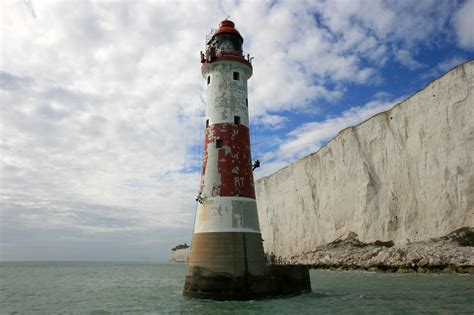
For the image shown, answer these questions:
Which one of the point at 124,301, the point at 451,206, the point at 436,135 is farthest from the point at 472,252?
the point at 124,301

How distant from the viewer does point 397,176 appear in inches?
1126

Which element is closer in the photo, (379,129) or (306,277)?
(306,277)

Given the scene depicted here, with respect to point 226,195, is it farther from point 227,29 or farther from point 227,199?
point 227,29

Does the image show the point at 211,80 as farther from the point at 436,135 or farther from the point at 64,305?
the point at 436,135

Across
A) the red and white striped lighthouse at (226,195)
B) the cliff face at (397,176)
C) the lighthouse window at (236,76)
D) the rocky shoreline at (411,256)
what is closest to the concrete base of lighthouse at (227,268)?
the red and white striped lighthouse at (226,195)

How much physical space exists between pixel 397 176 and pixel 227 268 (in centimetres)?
2125

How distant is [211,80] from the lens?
1348 cm

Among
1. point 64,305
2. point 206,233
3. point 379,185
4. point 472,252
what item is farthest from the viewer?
point 379,185

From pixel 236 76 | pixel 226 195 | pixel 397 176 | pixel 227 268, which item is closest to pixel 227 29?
pixel 236 76

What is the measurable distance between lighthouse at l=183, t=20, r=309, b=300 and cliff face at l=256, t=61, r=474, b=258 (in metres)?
16.1

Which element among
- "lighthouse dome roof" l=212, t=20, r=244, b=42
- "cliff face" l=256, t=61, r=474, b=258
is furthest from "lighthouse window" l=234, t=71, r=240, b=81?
"cliff face" l=256, t=61, r=474, b=258

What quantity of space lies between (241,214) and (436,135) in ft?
64.4

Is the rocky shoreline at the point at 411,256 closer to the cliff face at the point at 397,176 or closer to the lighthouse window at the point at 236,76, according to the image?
the cliff face at the point at 397,176

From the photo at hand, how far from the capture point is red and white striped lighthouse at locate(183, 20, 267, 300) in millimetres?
11531
